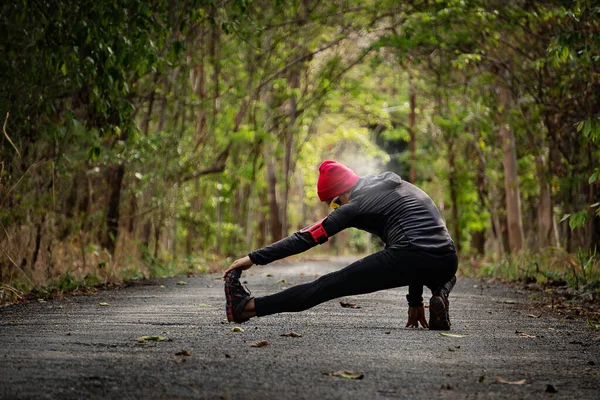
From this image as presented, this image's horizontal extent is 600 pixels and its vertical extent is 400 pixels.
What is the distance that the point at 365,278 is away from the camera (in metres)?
6.47

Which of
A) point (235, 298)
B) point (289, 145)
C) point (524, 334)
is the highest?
point (289, 145)

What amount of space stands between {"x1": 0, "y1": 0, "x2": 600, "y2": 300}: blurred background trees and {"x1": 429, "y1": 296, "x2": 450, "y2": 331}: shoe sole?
6.28 feet

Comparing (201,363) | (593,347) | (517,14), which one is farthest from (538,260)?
(201,363)

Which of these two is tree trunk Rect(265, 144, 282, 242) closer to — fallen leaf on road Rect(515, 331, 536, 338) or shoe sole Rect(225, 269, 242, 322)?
fallen leaf on road Rect(515, 331, 536, 338)

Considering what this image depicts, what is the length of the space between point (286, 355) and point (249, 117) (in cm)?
2113

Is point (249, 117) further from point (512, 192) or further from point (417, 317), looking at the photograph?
point (417, 317)

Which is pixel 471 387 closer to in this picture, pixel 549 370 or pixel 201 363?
pixel 549 370

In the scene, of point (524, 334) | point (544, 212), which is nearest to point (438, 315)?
point (524, 334)

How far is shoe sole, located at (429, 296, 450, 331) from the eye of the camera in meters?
6.76

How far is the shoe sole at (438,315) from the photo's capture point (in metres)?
6.76

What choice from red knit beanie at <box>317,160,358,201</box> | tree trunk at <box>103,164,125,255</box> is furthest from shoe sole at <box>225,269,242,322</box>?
tree trunk at <box>103,164,125,255</box>

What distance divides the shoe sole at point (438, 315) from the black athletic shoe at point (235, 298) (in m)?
1.53

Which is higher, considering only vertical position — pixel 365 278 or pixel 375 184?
pixel 375 184

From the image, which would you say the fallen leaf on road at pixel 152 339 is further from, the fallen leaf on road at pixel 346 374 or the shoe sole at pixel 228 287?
the fallen leaf on road at pixel 346 374
